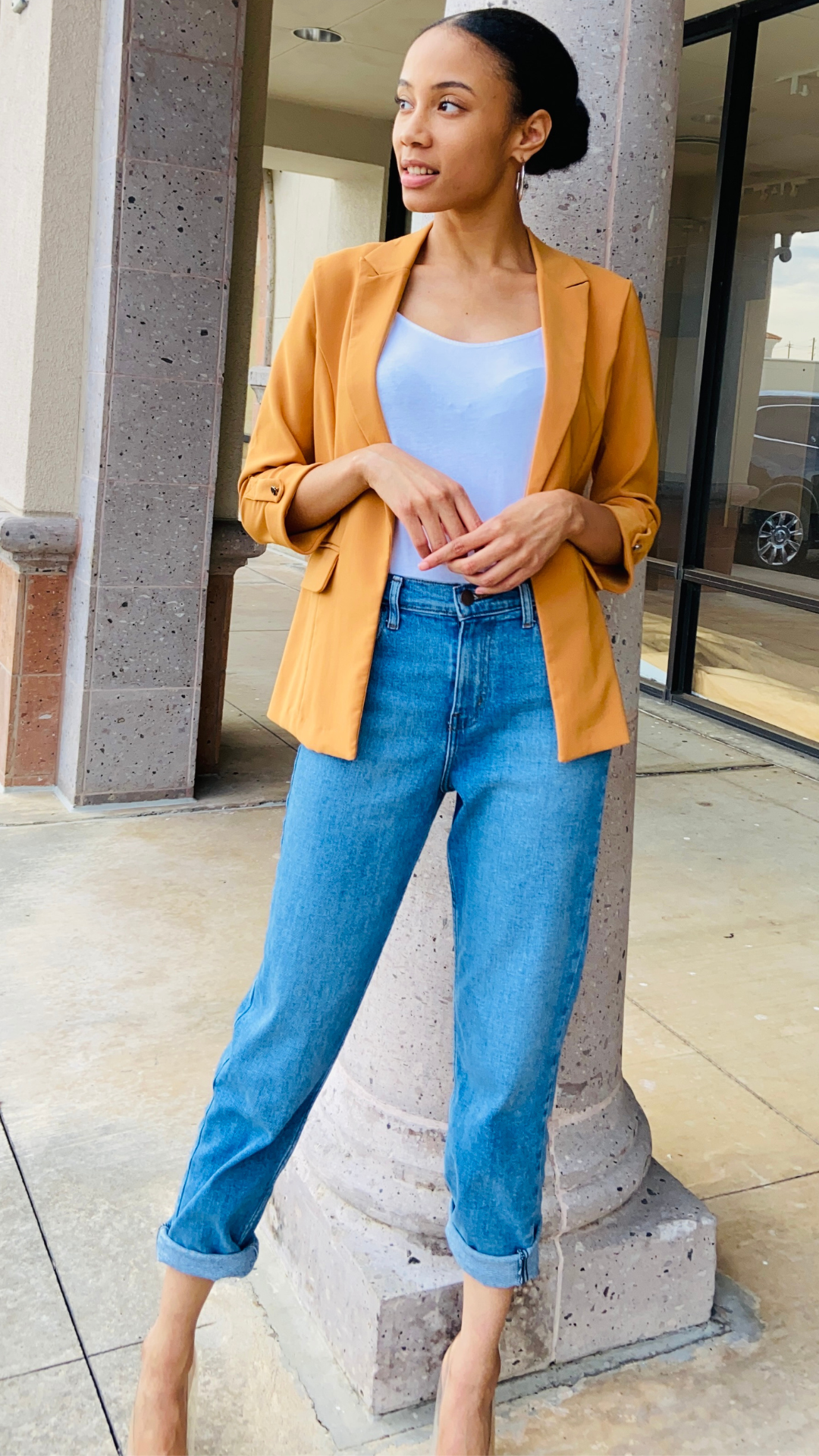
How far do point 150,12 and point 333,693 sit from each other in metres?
3.64

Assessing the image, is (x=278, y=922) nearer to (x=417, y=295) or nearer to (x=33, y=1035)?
(x=417, y=295)

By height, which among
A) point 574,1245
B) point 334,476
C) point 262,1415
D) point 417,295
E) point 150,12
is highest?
point 150,12

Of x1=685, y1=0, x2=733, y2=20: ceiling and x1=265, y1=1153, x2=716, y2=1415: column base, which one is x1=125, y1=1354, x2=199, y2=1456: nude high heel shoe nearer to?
x1=265, y1=1153, x2=716, y2=1415: column base

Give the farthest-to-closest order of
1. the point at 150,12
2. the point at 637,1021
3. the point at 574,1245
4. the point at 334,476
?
the point at 150,12 < the point at 637,1021 < the point at 574,1245 < the point at 334,476

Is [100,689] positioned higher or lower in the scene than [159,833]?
higher

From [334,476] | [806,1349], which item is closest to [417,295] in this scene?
[334,476]

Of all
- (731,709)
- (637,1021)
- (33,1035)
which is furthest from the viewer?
(731,709)

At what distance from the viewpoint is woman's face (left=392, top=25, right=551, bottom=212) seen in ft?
5.27

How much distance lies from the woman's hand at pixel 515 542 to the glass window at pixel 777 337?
5.14 m

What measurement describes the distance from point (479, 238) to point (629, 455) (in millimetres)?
360

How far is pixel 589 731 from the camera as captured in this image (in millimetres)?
1720

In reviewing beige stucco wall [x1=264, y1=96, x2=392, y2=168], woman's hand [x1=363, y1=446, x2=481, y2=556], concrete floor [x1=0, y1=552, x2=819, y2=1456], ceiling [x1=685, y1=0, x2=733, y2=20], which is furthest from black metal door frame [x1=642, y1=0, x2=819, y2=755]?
woman's hand [x1=363, y1=446, x2=481, y2=556]

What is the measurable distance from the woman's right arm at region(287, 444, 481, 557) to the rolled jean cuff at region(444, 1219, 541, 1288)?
1008 millimetres

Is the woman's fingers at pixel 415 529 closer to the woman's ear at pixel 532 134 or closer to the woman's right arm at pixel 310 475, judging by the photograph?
the woman's right arm at pixel 310 475
